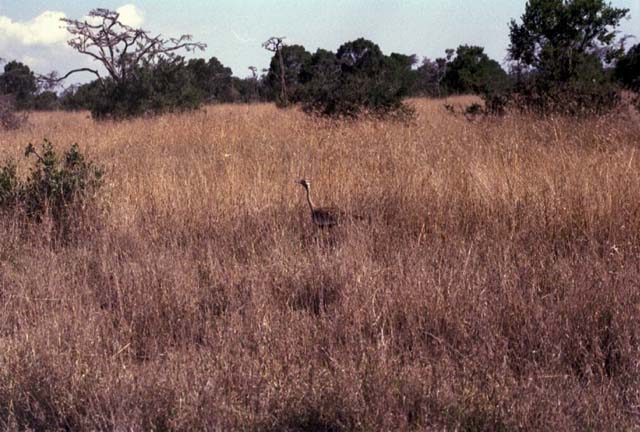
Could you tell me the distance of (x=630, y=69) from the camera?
12.6m

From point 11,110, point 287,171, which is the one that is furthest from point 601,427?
point 11,110

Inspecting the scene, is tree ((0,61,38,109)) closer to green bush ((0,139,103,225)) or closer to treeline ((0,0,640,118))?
treeline ((0,0,640,118))

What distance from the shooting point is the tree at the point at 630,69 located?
12312mm

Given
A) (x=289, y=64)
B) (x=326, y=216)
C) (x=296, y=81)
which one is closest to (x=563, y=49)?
(x=326, y=216)

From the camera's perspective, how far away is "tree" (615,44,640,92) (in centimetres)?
1231

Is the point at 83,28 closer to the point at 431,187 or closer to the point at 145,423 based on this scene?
the point at 431,187

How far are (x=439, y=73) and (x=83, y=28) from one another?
1887cm

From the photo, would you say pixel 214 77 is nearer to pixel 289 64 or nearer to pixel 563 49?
pixel 289 64

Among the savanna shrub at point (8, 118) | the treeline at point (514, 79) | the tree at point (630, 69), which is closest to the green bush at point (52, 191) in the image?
the treeline at point (514, 79)

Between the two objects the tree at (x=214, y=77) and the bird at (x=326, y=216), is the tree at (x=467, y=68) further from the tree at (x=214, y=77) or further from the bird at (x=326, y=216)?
the bird at (x=326, y=216)

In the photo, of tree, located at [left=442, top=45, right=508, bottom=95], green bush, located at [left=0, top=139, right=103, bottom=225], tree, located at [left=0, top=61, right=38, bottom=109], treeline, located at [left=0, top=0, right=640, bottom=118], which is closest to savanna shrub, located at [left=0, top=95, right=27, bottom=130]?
treeline, located at [left=0, top=0, right=640, bottom=118]

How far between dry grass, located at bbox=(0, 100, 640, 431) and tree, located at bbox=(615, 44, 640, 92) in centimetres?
559

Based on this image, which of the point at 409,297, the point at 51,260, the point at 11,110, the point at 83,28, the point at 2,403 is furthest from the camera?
the point at 83,28

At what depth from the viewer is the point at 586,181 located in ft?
19.0
